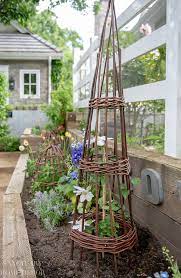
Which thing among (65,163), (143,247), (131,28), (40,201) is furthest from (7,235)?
(131,28)

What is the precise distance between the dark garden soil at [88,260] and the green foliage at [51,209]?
26 centimetres

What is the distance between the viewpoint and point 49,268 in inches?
73.1

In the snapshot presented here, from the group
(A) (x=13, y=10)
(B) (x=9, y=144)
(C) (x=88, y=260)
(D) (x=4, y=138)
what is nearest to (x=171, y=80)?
(C) (x=88, y=260)

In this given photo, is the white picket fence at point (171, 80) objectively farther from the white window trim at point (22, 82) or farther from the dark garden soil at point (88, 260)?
the white window trim at point (22, 82)

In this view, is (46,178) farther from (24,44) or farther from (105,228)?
(24,44)

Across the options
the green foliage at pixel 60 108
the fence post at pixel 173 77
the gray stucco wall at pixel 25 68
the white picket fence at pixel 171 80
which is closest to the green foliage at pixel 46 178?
the white picket fence at pixel 171 80

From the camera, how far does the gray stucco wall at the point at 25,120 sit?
10.7 meters

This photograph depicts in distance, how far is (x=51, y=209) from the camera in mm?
2721

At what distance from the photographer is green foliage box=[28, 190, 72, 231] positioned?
257 cm

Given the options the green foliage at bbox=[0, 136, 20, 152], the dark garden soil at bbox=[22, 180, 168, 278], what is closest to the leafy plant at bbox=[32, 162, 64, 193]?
the dark garden soil at bbox=[22, 180, 168, 278]

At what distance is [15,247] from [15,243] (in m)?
0.06

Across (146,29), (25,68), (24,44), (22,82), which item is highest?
(24,44)

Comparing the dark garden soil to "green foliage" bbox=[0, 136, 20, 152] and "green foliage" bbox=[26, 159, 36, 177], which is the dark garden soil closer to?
"green foliage" bbox=[26, 159, 36, 177]

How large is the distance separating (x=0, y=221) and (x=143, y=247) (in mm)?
1567
